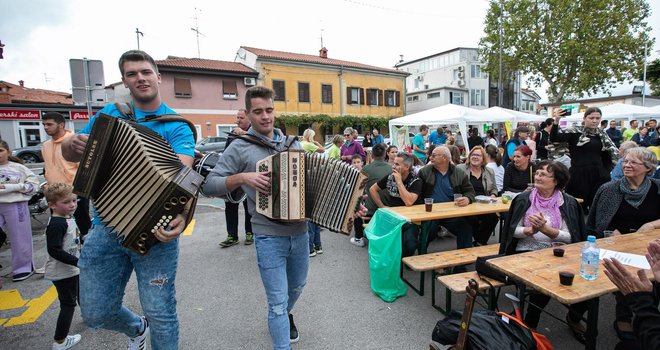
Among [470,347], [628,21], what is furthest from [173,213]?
[628,21]

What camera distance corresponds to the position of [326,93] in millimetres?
27578

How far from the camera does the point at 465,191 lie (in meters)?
4.57

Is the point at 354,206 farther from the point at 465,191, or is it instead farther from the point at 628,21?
the point at 628,21

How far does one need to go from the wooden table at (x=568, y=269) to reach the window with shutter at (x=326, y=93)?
2571cm

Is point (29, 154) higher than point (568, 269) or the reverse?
higher

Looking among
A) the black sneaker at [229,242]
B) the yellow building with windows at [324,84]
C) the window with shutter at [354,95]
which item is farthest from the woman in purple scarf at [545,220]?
the window with shutter at [354,95]

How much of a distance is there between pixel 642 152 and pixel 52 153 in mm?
6600

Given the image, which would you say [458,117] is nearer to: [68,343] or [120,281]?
[120,281]

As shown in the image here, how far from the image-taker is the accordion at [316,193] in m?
2.07

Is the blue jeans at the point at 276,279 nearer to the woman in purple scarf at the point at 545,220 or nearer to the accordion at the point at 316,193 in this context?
the accordion at the point at 316,193

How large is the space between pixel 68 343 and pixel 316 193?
2.48m

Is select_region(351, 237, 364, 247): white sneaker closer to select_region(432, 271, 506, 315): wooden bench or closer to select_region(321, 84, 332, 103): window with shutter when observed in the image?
select_region(432, 271, 506, 315): wooden bench

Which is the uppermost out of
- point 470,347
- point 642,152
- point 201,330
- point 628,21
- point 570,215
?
point 628,21

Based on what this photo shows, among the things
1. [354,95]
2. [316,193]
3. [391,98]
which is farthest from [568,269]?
[391,98]
